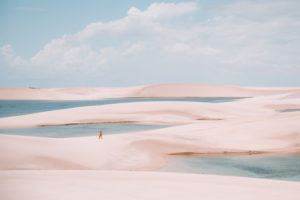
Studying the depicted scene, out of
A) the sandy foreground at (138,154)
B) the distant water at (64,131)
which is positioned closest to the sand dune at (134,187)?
the sandy foreground at (138,154)

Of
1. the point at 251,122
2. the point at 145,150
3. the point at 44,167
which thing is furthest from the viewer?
the point at 251,122

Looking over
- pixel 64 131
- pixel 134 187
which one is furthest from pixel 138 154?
pixel 64 131

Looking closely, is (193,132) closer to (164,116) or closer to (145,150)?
(145,150)

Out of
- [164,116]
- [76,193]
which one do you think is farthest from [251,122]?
[76,193]

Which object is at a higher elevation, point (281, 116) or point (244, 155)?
point (281, 116)

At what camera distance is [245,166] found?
365 inches

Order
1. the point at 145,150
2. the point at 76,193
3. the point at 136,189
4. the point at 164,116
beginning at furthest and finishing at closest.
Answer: the point at 164,116 → the point at 145,150 → the point at 136,189 → the point at 76,193

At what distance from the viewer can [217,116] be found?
2427 cm

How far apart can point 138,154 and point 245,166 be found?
3.28 metres

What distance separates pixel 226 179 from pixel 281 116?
36.5 ft

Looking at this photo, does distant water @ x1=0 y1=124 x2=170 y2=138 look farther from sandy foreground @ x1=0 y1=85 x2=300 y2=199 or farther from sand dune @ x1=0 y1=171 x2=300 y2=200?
sand dune @ x1=0 y1=171 x2=300 y2=200

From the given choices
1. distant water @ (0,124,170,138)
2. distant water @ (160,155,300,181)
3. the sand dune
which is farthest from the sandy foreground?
distant water @ (0,124,170,138)

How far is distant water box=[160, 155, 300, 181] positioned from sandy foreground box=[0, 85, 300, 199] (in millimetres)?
643

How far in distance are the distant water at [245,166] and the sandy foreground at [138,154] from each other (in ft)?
2.11
